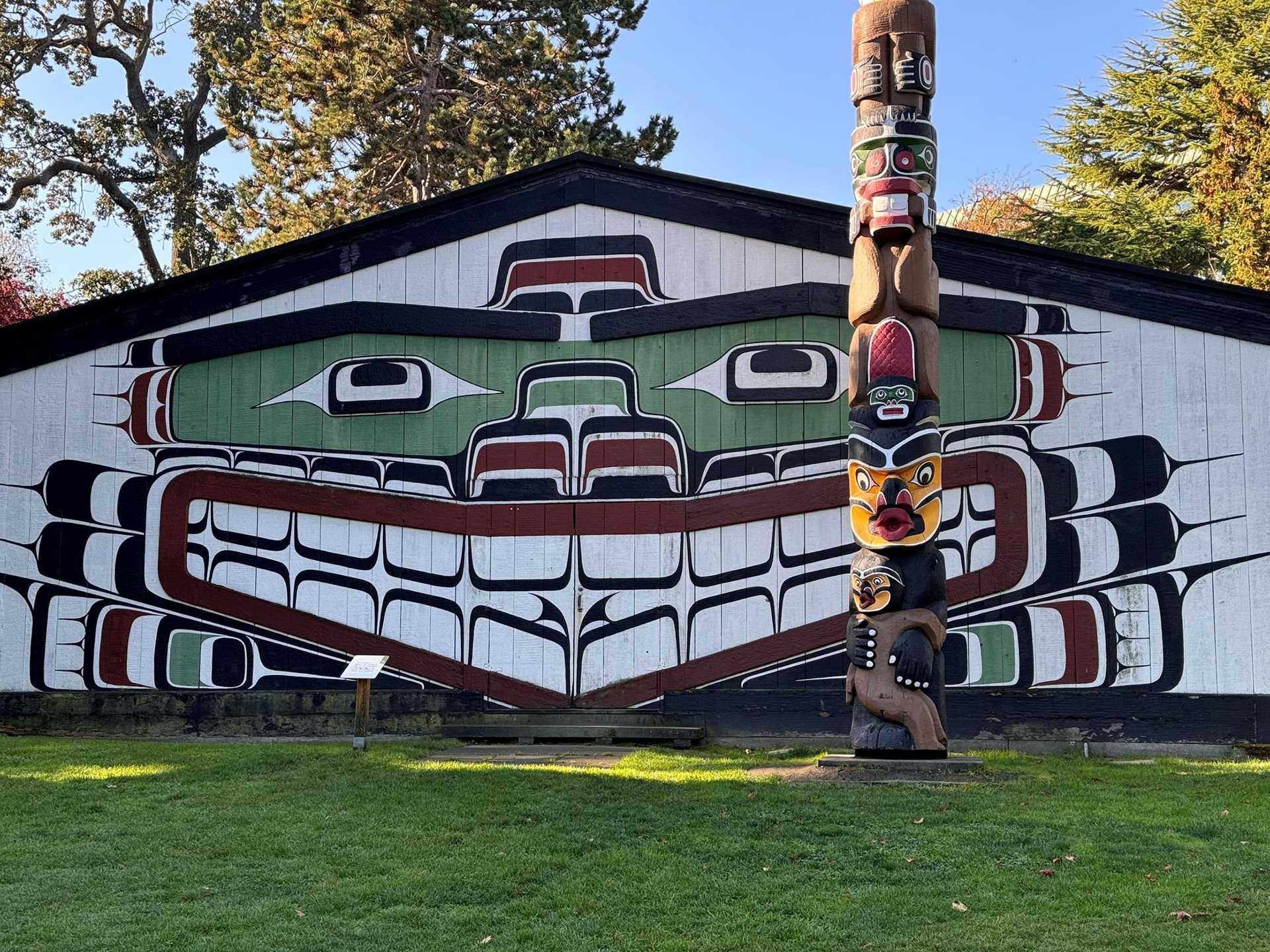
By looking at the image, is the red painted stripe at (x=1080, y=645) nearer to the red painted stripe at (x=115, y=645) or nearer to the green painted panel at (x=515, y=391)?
the green painted panel at (x=515, y=391)

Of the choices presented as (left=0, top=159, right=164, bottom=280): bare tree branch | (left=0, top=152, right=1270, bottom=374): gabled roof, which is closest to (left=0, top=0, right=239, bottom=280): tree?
(left=0, top=159, right=164, bottom=280): bare tree branch

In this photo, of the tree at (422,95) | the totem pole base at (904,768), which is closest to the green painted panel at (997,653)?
the totem pole base at (904,768)

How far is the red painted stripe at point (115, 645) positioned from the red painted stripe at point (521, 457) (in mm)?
3829

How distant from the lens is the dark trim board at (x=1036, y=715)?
11.3m

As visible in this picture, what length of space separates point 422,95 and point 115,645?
17.6 metres

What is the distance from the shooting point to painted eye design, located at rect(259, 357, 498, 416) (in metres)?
12.8

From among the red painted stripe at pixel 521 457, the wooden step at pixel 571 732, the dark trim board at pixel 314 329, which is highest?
the dark trim board at pixel 314 329

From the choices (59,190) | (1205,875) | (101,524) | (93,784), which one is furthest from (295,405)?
(59,190)

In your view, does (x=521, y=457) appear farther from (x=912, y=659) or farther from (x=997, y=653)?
(x=997, y=653)

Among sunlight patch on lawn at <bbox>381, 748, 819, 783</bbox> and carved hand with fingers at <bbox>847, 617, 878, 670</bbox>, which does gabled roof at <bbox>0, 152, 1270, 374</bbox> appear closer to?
carved hand with fingers at <bbox>847, 617, 878, 670</bbox>

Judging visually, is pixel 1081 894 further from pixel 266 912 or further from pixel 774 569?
pixel 774 569

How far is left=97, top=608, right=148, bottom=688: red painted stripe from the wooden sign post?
3110mm

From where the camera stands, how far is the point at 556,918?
5992mm

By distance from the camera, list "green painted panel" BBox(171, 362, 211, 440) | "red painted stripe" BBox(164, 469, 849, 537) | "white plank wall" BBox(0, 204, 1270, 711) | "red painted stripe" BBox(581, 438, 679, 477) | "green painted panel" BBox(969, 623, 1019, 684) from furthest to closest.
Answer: "green painted panel" BBox(171, 362, 211, 440) < "red painted stripe" BBox(581, 438, 679, 477) < "red painted stripe" BBox(164, 469, 849, 537) < "green painted panel" BBox(969, 623, 1019, 684) < "white plank wall" BBox(0, 204, 1270, 711)
